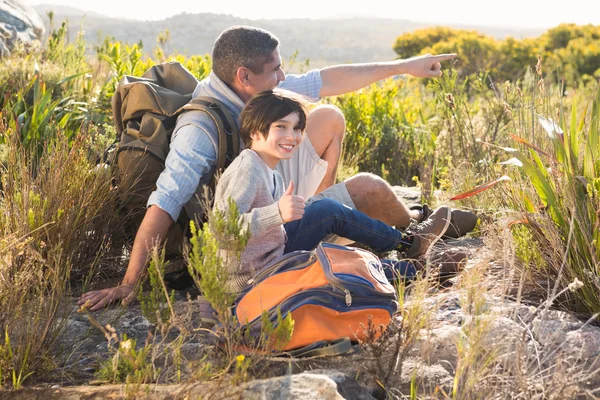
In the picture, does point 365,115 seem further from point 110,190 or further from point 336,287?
point 336,287

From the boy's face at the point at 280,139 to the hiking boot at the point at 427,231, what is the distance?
0.89 meters

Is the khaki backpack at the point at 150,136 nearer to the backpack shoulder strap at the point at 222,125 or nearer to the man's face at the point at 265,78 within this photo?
the backpack shoulder strap at the point at 222,125

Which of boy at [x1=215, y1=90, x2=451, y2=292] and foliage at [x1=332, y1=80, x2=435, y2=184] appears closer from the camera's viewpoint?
boy at [x1=215, y1=90, x2=451, y2=292]

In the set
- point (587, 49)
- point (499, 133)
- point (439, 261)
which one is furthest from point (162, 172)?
point (587, 49)

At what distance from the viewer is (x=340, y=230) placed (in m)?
3.39

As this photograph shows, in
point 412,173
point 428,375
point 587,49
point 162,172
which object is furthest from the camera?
point 587,49

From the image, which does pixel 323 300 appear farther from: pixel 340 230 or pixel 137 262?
pixel 137 262

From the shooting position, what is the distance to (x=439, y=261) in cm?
340

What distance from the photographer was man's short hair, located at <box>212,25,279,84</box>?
11.7ft

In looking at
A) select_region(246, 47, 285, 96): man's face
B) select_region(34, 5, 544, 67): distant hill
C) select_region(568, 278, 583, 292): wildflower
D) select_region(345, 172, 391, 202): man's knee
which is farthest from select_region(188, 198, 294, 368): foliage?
select_region(34, 5, 544, 67): distant hill

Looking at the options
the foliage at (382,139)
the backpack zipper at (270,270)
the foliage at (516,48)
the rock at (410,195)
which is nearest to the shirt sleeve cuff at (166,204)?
the backpack zipper at (270,270)

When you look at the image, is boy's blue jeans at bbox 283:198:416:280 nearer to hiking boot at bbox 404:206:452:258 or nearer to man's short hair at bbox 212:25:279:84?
hiking boot at bbox 404:206:452:258

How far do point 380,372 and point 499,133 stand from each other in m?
3.75

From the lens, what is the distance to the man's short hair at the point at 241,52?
3555 millimetres
